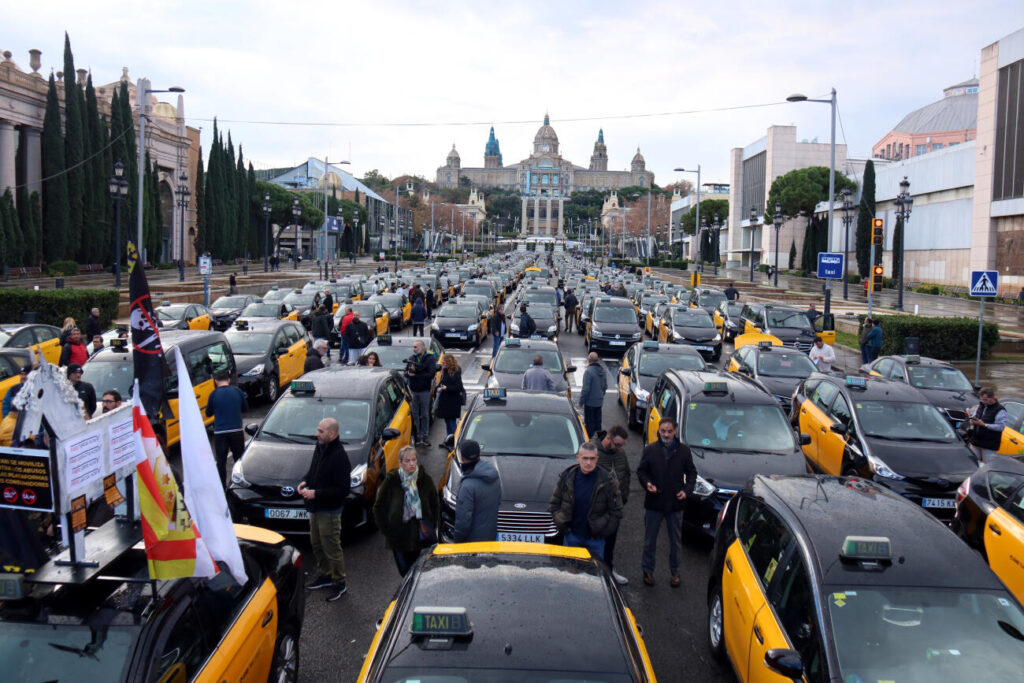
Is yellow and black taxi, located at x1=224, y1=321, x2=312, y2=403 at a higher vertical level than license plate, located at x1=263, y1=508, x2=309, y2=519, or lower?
higher

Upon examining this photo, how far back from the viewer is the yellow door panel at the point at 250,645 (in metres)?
4.30

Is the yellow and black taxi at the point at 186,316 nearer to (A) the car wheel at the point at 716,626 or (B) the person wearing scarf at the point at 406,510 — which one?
(B) the person wearing scarf at the point at 406,510

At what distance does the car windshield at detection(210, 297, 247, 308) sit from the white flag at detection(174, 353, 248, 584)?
77.0ft

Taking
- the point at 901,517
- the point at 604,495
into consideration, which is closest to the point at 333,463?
the point at 604,495

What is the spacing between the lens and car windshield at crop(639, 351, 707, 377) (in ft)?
48.6

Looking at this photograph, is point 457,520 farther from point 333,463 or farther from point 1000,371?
point 1000,371

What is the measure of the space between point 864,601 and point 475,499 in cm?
304

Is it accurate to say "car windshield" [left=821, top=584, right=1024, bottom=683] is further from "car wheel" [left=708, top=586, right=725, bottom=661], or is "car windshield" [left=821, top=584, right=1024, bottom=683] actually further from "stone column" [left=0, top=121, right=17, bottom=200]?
"stone column" [left=0, top=121, right=17, bottom=200]

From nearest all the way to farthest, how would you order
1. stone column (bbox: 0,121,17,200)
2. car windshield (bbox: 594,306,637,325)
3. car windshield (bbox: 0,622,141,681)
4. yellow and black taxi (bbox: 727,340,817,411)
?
1. car windshield (bbox: 0,622,141,681)
2. yellow and black taxi (bbox: 727,340,817,411)
3. car windshield (bbox: 594,306,637,325)
4. stone column (bbox: 0,121,17,200)

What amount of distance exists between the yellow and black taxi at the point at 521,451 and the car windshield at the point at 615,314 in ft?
45.3

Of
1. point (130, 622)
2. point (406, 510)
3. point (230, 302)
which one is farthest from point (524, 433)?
point (230, 302)

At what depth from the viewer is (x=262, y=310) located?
80.1ft

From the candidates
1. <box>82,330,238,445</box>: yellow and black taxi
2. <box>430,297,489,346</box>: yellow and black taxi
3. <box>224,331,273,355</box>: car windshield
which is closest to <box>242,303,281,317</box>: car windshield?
<box>430,297,489,346</box>: yellow and black taxi

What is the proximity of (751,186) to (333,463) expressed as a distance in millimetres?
95333
